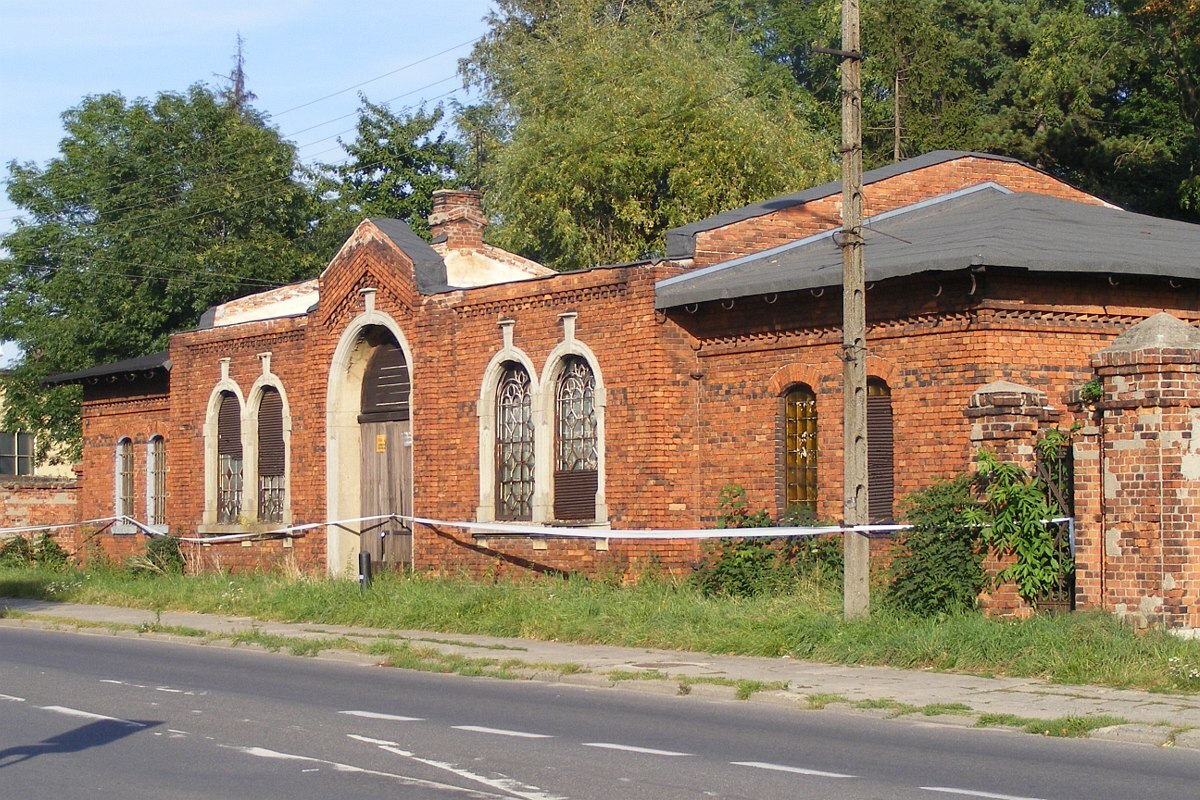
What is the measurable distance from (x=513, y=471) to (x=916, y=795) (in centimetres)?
1466

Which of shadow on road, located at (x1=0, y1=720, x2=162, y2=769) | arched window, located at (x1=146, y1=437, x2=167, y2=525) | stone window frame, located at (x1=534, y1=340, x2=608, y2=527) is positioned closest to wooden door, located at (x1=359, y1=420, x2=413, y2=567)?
stone window frame, located at (x1=534, y1=340, x2=608, y2=527)

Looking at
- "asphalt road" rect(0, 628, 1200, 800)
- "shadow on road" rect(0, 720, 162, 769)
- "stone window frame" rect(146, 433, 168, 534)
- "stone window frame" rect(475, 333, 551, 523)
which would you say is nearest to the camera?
"asphalt road" rect(0, 628, 1200, 800)

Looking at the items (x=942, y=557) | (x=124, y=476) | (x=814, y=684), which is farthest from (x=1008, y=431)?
(x=124, y=476)

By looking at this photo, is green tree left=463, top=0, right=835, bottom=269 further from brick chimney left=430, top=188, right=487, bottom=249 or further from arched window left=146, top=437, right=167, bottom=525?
arched window left=146, top=437, right=167, bottom=525

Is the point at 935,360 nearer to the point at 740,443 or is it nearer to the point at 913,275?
the point at 913,275

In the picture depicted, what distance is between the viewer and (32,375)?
145 ft

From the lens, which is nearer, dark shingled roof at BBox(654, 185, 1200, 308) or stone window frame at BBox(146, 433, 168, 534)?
dark shingled roof at BBox(654, 185, 1200, 308)

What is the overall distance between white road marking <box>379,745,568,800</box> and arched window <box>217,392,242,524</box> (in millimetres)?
19112

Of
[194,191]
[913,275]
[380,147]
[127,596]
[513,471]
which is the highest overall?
[380,147]

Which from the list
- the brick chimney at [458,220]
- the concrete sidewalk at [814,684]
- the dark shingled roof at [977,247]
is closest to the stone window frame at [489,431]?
the dark shingled roof at [977,247]

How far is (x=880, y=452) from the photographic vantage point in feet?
60.6

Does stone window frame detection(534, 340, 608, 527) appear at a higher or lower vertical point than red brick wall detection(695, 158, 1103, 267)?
lower

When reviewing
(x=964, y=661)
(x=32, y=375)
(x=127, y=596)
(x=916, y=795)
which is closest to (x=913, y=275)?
(x=964, y=661)

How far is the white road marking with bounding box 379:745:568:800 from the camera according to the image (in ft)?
29.0
